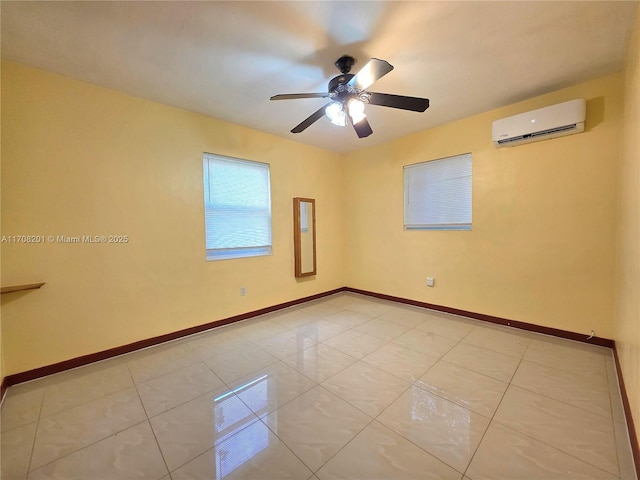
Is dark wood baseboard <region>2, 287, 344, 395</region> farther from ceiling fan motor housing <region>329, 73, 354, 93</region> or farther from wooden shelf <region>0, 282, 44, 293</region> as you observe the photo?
ceiling fan motor housing <region>329, 73, 354, 93</region>

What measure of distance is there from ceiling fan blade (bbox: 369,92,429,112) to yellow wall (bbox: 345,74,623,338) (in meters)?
1.66

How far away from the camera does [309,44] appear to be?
1.80m

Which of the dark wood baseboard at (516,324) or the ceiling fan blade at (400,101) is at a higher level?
the ceiling fan blade at (400,101)

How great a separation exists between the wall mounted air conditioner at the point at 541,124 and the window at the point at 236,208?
2.87m

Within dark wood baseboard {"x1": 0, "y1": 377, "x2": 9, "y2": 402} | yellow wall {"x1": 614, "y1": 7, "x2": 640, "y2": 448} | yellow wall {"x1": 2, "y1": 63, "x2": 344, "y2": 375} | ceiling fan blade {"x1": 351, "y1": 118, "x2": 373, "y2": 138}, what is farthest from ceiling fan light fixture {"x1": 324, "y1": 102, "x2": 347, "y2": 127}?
dark wood baseboard {"x1": 0, "y1": 377, "x2": 9, "y2": 402}

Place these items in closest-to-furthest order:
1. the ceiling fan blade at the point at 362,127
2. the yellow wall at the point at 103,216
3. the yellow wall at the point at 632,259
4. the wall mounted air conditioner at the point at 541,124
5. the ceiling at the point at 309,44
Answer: the yellow wall at the point at 632,259, the ceiling at the point at 309,44, the yellow wall at the point at 103,216, the ceiling fan blade at the point at 362,127, the wall mounted air conditioner at the point at 541,124

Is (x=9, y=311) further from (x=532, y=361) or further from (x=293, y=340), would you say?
(x=532, y=361)

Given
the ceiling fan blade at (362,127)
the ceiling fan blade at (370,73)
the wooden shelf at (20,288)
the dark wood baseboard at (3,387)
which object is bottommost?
the dark wood baseboard at (3,387)

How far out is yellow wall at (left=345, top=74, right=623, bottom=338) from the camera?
7.68 ft

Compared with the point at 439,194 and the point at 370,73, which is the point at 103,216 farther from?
the point at 439,194

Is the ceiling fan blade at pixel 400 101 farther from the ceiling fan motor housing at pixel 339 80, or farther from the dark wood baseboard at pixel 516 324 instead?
the dark wood baseboard at pixel 516 324

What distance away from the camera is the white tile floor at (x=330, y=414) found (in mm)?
1259

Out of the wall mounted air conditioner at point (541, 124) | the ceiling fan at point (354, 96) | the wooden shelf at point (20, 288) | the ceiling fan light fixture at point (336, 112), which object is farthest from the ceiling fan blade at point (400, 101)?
the wooden shelf at point (20, 288)

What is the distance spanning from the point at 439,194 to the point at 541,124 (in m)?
1.21
